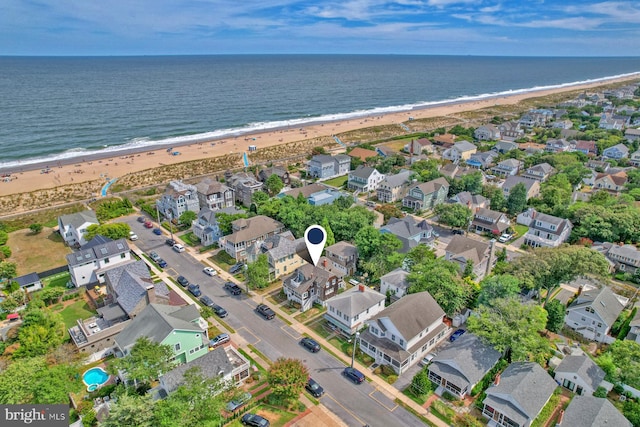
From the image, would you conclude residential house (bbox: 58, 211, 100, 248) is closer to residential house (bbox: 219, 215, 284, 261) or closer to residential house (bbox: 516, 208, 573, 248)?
residential house (bbox: 219, 215, 284, 261)

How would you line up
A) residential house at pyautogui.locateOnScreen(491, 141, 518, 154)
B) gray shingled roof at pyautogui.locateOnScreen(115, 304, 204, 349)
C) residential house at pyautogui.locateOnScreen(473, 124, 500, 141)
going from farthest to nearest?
residential house at pyautogui.locateOnScreen(473, 124, 500, 141), residential house at pyautogui.locateOnScreen(491, 141, 518, 154), gray shingled roof at pyautogui.locateOnScreen(115, 304, 204, 349)

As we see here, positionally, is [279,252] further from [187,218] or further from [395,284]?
[187,218]

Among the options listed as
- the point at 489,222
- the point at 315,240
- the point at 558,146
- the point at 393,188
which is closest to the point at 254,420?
the point at 315,240

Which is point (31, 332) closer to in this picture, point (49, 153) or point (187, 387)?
point (187, 387)

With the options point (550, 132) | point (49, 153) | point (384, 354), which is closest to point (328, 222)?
point (384, 354)

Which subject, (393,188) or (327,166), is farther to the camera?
(327,166)

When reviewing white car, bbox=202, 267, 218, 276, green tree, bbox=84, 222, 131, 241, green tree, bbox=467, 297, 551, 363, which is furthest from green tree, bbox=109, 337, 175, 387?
green tree, bbox=84, 222, 131, 241
